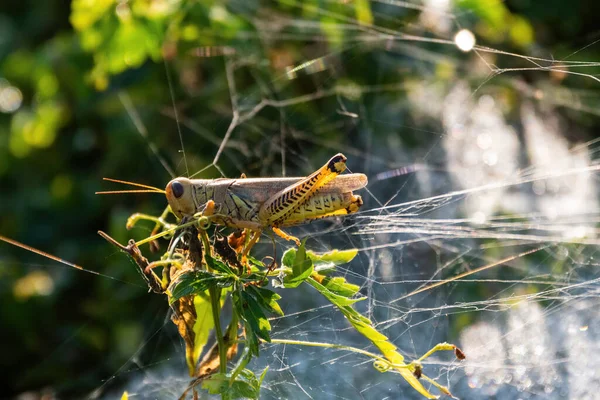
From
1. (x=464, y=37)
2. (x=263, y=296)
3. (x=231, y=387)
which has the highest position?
(x=464, y=37)

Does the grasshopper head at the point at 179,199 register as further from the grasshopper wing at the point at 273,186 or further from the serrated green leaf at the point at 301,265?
the serrated green leaf at the point at 301,265

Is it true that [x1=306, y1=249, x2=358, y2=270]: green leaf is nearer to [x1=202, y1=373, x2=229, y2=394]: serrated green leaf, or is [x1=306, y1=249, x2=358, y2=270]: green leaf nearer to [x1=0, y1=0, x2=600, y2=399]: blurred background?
[x1=202, y1=373, x2=229, y2=394]: serrated green leaf

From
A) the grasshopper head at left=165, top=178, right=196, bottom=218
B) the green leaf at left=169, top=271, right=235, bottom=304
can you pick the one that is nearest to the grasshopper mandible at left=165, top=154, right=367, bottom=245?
the grasshopper head at left=165, top=178, right=196, bottom=218

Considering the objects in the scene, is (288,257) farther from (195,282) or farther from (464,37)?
(464,37)

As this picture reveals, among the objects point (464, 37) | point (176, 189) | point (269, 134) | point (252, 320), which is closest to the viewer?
point (252, 320)

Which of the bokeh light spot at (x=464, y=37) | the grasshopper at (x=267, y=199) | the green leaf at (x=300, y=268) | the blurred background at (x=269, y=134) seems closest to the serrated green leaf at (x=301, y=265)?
the green leaf at (x=300, y=268)

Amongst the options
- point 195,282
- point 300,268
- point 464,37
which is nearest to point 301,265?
point 300,268

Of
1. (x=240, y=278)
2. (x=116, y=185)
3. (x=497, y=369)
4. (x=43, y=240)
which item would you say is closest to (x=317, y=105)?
(x=116, y=185)

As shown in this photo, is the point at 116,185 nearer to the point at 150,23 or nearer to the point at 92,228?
the point at 92,228
